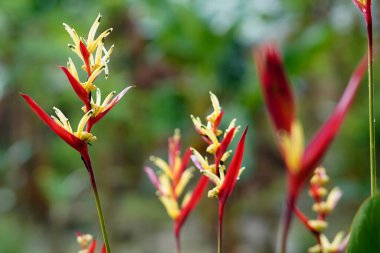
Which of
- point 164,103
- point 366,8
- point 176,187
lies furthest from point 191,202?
point 164,103

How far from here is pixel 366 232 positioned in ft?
0.76

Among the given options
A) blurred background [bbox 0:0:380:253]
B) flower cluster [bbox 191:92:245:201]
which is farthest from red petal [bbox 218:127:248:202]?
blurred background [bbox 0:0:380:253]

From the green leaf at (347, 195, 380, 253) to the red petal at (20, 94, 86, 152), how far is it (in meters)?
0.11

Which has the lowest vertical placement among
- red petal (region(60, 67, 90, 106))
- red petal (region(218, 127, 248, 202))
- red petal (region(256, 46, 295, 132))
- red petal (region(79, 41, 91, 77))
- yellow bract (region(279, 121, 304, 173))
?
red petal (region(218, 127, 248, 202))

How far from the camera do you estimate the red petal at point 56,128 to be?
0.21 metres

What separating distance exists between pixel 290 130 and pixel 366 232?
58 millimetres

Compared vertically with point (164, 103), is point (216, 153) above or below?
above

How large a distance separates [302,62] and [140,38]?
0.79 meters

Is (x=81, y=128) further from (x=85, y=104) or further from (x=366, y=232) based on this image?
(x=366, y=232)

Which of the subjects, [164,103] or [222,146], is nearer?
[222,146]

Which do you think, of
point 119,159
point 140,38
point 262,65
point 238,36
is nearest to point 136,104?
point 140,38

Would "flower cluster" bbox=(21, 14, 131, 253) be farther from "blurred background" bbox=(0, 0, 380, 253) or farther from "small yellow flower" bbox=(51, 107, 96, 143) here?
"blurred background" bbox=(0, 0, 380, 253)

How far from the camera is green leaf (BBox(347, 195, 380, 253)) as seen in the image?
0.23 m

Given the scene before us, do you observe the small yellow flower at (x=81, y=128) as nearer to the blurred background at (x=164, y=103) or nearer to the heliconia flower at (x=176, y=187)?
the heliconia flower at (x=176, y=187)
